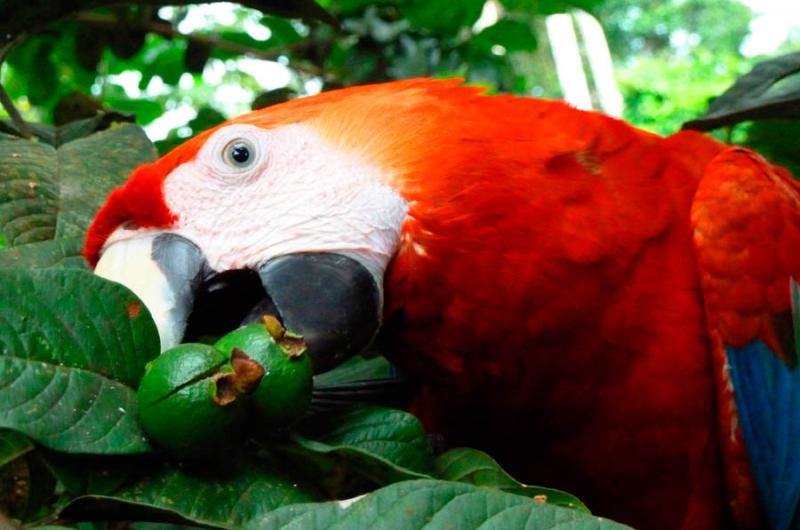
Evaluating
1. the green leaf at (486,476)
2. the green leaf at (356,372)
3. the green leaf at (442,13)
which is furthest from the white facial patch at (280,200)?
the green leaf at (442,13)

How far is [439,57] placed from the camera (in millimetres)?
1676

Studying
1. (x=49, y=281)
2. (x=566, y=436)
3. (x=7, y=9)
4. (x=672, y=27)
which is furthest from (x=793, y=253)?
(x=672, y=27)

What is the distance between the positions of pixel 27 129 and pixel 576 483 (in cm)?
80

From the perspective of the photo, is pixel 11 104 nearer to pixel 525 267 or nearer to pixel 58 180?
pixel 58 180

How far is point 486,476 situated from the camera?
2.15 feet

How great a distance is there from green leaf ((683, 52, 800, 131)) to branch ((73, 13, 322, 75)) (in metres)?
0.77

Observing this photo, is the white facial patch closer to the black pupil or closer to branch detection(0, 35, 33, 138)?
the black pupil

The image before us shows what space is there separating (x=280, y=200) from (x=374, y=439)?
1.05 ft

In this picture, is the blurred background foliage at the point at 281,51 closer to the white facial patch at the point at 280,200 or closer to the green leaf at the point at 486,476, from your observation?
the white facial patch at the point at 280,200

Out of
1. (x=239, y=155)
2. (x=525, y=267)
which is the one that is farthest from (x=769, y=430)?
(x=239, y=155)

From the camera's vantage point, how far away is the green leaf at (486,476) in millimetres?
610

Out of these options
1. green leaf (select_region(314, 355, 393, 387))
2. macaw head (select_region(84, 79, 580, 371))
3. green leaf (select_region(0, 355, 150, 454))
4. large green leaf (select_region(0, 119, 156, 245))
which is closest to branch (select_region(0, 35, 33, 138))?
large green leaf (select_region(0, 119, 156, 245))

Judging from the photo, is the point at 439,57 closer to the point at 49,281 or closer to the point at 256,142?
the point at 256,142

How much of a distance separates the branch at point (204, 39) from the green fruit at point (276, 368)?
83cm
